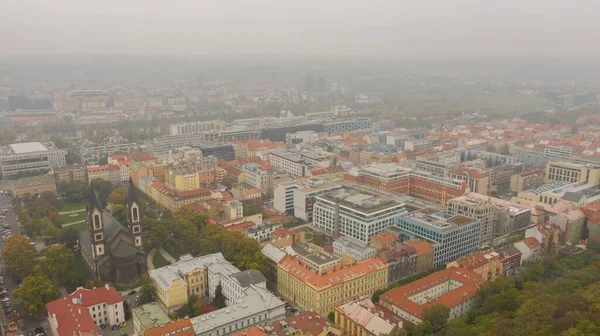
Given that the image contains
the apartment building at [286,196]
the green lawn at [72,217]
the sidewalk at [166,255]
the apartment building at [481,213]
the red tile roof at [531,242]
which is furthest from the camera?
the apartment building at [286,196]

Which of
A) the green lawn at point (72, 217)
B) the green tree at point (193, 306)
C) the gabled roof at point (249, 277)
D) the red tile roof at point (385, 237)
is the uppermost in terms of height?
the gabled roof at point (249, 277)

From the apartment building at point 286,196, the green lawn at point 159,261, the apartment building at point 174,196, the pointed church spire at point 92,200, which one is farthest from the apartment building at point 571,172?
the pointed church spire at point 92,200

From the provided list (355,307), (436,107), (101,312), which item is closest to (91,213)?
(101,312)

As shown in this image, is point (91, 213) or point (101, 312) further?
point (91, 213)

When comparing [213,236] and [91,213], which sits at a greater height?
[91,213]

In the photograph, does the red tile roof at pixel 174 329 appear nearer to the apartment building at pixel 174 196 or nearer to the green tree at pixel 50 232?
the green tree at pixel 50 232

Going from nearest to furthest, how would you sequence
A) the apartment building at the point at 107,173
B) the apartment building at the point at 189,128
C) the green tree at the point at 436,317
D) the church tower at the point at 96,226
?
1. the green tree at the point at 436,317
2. the church tower at the point at 96,226
3. the apartment building at the point at 107,173
4. the apartment building at the point at 189,128

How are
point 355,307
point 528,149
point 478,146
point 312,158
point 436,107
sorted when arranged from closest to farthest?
point 355,307, point 312,158, point 528,149, point 478,146, point 436,107

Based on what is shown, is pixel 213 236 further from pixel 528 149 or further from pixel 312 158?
pixel 528 149
